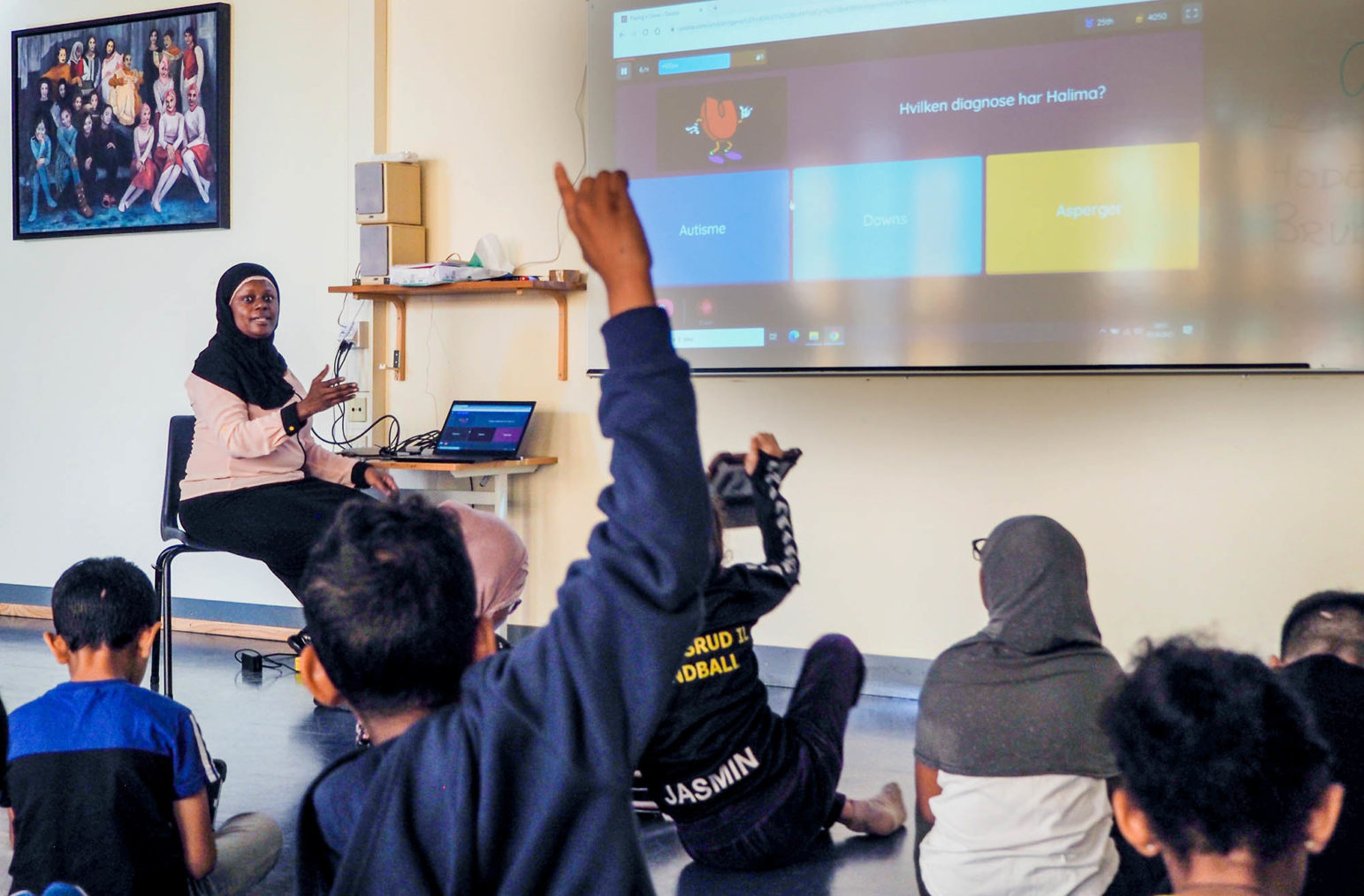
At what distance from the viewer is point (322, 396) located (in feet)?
10.9

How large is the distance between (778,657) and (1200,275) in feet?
5.84

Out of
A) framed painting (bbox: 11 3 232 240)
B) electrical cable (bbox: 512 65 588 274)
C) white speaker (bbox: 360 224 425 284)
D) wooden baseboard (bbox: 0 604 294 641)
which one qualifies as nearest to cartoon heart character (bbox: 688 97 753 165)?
electrical cable (bbox: 512 65 588 274)

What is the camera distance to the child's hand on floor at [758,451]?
86.4 inches

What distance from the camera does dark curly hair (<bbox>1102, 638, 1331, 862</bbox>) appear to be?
3.10 ft

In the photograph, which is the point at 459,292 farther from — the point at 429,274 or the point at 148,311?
the point at 148,311

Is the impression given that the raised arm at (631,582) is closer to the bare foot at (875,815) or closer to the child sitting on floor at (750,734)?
the child sitting on floor at (750,734)

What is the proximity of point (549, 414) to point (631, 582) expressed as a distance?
357cm

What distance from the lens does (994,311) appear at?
3.59 meters

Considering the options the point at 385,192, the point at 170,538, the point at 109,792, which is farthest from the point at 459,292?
the point at 109,792

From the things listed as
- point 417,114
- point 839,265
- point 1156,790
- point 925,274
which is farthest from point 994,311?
point 1156,790

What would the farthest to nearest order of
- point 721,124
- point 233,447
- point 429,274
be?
point 429,274
point 721,124
point 233,447

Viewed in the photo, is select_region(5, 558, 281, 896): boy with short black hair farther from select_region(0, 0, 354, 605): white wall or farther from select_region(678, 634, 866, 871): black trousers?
select_region(0, 0, 354, 605): white wall

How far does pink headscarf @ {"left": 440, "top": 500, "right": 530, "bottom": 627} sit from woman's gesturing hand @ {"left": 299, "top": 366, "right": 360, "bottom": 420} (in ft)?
4.24

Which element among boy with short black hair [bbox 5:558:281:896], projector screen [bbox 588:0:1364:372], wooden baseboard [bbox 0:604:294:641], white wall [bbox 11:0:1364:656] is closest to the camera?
boy with short black hair [bbox 5:558:281:896]
